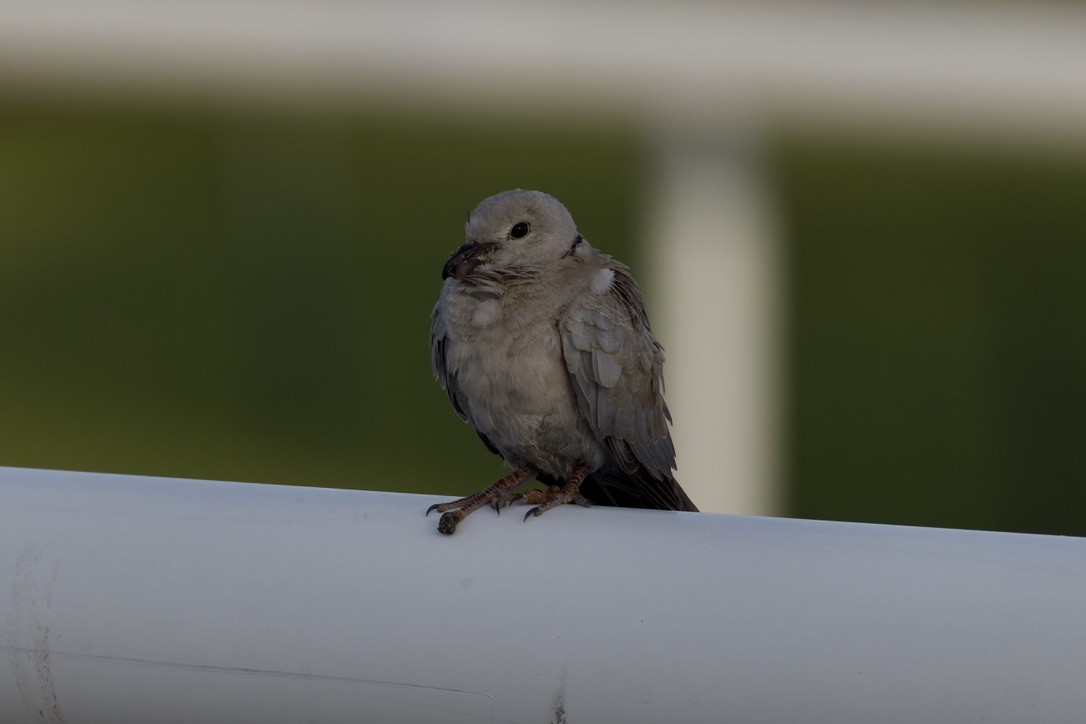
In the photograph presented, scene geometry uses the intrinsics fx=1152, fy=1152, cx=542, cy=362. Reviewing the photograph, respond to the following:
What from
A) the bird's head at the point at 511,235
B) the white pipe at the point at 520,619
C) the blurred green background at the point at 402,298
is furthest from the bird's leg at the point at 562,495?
the blurred green background at the point at 402,298

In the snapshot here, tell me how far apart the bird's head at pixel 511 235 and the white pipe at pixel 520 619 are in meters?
1.17

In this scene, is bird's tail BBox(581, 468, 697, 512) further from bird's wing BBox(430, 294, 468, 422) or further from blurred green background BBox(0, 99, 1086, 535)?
blurred green background BBox(0, 99, 1086, 535)

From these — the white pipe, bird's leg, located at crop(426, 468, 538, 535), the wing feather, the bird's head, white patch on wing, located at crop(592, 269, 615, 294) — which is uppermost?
the bird's head

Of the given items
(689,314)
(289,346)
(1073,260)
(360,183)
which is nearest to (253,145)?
(360,183)

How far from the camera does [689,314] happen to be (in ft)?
23.9

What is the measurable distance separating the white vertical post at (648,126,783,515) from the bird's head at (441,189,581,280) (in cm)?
449

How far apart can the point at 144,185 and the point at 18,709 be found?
26.0 feet

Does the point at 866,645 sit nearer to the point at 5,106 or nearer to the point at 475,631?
the point at 475,631

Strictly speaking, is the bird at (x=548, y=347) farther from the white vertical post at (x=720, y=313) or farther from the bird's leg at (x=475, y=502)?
the white vertical post at (x=720, y=313)

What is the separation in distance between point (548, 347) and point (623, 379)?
7.6 inches

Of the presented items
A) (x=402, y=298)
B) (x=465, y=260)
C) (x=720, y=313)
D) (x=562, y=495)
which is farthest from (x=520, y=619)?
(x=402, y=298)

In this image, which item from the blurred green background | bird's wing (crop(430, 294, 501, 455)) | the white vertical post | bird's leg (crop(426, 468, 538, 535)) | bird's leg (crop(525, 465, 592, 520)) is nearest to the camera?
bird's leg (crop(426, 468, 538, 535))

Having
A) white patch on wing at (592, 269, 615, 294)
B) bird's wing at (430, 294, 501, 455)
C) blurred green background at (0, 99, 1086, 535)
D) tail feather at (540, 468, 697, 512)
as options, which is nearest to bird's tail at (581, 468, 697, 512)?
tail feather at (540, 468, 697, 512)

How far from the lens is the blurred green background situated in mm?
8070
